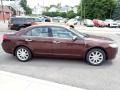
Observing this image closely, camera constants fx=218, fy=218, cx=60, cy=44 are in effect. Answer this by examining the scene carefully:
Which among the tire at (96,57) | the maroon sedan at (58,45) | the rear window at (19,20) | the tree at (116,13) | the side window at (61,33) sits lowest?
the tire at (96,57)

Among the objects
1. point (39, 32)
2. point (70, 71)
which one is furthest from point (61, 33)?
point (70, 71)

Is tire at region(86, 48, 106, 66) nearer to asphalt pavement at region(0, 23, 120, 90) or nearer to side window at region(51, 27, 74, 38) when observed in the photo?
asphalt pavement at region(0, 23, 120, 90)

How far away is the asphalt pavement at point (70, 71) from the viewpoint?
5793 mm

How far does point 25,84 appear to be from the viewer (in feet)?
18.0

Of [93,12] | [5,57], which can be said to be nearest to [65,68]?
[5,57]

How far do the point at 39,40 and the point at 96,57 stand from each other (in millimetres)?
2134

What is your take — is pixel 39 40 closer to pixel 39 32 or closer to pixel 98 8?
pixel 39 32

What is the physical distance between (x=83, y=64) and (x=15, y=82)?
2902 millimetres

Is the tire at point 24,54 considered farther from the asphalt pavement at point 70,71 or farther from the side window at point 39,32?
the side window at point 39,32

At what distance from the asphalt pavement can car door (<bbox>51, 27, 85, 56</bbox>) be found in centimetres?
41

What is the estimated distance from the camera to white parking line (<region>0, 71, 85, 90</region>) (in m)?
5.29

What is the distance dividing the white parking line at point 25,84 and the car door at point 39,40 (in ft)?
6.46

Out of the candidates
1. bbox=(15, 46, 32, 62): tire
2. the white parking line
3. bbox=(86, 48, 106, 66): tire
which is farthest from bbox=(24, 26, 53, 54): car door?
the white parking line

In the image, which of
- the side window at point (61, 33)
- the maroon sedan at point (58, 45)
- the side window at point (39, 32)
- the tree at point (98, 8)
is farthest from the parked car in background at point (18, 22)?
the tree at point (98, 8)
